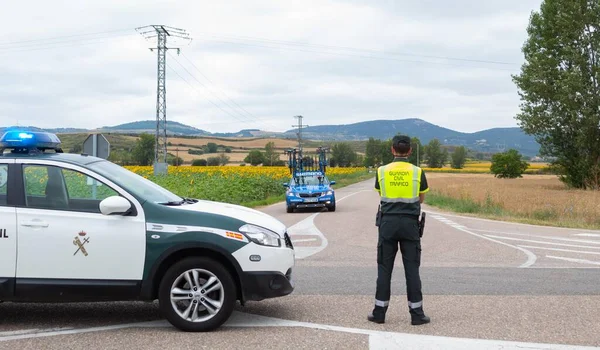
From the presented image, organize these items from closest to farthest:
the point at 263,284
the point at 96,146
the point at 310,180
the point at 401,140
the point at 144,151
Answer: the point at 263,284 < the point at 401,140 < the point at 96,146 < the point at 310,180 < the point at 144,151

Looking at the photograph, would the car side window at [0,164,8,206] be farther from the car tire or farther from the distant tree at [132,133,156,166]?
the distant tree at [132,133,156,166]

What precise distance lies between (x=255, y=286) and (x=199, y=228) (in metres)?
0.75

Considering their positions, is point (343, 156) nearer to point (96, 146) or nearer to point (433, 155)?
point (433, 155)

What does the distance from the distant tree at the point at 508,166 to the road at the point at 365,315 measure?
93.2 meters

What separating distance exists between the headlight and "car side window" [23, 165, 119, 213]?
128 centimetres

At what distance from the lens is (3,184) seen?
651 centimetres

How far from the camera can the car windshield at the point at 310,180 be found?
2784cm

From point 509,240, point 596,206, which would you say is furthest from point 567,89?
point 509,240

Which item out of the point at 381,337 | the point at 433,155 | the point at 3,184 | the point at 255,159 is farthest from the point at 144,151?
the point at 433,155

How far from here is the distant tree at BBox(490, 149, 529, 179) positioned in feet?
332

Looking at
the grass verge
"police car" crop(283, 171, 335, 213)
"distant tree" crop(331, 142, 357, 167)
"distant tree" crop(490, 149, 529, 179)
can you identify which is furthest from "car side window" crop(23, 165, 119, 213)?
"distant tree" crop(331, 142, 357, 167)

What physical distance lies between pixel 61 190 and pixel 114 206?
73 centimetres

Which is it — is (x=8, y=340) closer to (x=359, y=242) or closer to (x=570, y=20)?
(x=359, y=242)

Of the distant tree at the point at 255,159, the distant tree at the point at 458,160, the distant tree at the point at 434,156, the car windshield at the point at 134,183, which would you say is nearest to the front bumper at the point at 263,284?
the car windshield at the point at 134,183
